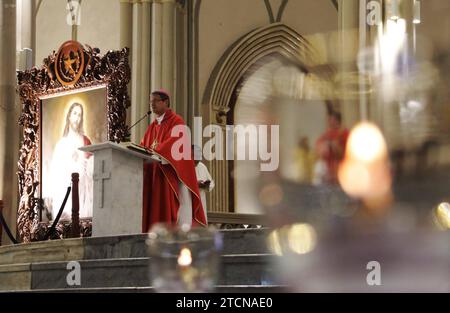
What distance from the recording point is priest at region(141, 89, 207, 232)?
743 cm

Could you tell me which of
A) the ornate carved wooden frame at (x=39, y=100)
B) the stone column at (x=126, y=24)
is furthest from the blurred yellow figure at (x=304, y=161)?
the stone column at (x=126, y=24)

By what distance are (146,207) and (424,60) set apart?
6.50 meters

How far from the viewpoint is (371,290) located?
128cm

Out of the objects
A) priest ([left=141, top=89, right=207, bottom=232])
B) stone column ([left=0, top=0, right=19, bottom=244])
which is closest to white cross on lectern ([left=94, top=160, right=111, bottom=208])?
priest ([left=141, top=89, right=207, bottom=232])

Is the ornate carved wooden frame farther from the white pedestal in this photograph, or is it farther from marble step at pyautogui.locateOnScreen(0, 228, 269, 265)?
marble step at pyautogui.locateOnScreen(0, 228, 269, 265)

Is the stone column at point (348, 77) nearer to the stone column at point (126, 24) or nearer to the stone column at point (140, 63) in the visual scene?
the stone column at point (140, 63)

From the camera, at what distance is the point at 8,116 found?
35.7ft

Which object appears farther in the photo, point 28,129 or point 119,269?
point 28,129

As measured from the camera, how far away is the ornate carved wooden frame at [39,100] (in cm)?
1098

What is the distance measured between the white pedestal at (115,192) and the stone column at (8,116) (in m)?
4.21

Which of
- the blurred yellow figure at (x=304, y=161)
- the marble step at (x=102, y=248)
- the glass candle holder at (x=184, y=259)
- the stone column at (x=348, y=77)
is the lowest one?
the marble step at (x=102, y=248)

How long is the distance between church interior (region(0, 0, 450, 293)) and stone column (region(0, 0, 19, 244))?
2 centimetres

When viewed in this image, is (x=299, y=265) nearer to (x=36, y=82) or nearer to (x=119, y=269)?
(x=119, y=269)
